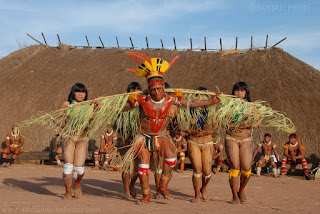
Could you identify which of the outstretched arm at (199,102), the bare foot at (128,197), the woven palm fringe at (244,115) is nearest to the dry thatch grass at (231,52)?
the woven palm fringe at (244,115)

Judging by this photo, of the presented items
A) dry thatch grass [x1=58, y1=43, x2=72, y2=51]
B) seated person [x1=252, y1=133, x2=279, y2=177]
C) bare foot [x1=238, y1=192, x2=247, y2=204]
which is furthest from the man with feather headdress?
dry thatch grass [x1=58, y1=43, x2=72, y2=51]

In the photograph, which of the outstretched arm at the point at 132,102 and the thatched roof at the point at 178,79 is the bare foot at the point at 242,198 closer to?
the outstretched arm at the point at 132,102

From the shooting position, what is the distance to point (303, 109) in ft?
38.5

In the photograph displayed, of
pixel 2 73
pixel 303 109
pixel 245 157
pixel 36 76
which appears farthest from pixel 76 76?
pixel 245 157

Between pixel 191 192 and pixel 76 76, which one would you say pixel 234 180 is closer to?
pixel 191 192

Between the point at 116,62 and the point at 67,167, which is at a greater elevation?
the point at 116,62

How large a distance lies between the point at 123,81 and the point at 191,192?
338 inches

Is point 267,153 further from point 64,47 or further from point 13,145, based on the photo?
point 64,47

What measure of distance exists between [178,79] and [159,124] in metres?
9.20

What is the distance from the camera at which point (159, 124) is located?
5348 millimetres

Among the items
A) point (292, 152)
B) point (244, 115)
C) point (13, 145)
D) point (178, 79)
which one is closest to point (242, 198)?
point (244, 115)

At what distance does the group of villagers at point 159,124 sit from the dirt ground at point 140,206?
1.00 feet

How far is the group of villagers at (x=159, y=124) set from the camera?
535cm

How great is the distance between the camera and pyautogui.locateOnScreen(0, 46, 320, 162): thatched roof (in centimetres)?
1201
